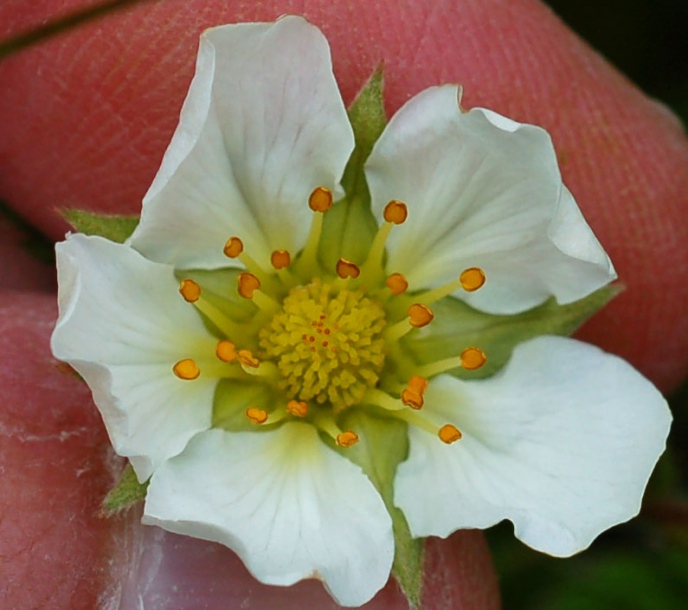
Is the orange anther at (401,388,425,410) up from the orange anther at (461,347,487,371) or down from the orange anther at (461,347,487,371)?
down

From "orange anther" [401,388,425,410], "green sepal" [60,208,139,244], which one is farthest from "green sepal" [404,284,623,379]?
"green sepal" [60,208,139,244]

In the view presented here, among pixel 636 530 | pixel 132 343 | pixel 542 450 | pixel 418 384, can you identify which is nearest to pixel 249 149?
pixel 132 343

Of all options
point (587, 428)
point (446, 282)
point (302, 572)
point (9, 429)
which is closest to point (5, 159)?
point (9, 429)

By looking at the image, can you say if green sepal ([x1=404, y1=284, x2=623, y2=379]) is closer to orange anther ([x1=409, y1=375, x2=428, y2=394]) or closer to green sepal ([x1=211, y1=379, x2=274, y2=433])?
orange anther ([x1=409, y1=375, x2=428, y2=394])

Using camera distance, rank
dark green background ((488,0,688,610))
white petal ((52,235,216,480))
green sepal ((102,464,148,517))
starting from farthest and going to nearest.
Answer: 1. dark green background ((488,0,688,610))
2. green sepal ((102,464,148,517))
3. white petal ((52,235,216,480))

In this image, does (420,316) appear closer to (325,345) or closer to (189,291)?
(325,345)

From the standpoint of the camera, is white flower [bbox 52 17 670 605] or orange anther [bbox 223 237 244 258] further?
orange anther [bbox 223 237 244 258]

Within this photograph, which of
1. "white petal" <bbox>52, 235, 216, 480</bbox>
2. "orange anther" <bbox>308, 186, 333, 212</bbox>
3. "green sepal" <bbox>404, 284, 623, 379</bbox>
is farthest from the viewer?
"green sepal" <bbox>404, 284, 623, 379</bbox>
